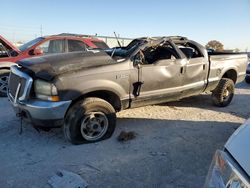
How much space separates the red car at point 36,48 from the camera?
7785mm

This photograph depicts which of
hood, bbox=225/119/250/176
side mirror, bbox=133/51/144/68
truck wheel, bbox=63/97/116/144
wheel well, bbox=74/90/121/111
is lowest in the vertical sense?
truck wheel, bbox=63/97/116/144

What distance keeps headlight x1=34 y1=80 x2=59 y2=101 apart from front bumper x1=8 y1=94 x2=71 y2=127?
75 mm

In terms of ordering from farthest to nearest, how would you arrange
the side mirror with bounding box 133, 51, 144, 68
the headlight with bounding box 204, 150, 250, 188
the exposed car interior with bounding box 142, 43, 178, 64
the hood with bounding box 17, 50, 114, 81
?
the exposed car interior with bounding box 142, 43, 178, 64 → the side mirror with bounding box 133, 51, 144, 68 → the hood with bounding box 17, 50, 114, 81 → the headlight with bounding box 204, 150, 250, 188

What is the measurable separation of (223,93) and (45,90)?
443 cm

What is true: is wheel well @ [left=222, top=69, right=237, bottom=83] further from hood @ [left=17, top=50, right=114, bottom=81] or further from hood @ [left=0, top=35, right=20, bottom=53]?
hood @ [left=0, top=35, right=20, bottom=53]

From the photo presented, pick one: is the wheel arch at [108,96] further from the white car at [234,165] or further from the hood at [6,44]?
the hood at [6,44]

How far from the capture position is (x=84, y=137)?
4.45 metres

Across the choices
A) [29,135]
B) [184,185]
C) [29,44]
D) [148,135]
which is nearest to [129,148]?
[148,135]

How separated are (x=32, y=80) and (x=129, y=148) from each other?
1823mm

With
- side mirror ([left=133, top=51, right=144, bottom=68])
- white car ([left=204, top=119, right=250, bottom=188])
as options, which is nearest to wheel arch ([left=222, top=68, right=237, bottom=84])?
side mirror ([left=133, top=51, right=144, bottom=68])

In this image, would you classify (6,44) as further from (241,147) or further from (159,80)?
(241,147)

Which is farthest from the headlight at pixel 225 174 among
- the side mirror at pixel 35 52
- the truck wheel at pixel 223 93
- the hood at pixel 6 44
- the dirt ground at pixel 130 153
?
the hood at pixel 6 44

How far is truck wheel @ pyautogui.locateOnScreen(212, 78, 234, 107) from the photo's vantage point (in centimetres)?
671

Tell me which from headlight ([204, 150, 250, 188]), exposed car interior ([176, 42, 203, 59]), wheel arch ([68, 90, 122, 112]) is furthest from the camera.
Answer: exposed car interior ([176, 42, 203, 59])
